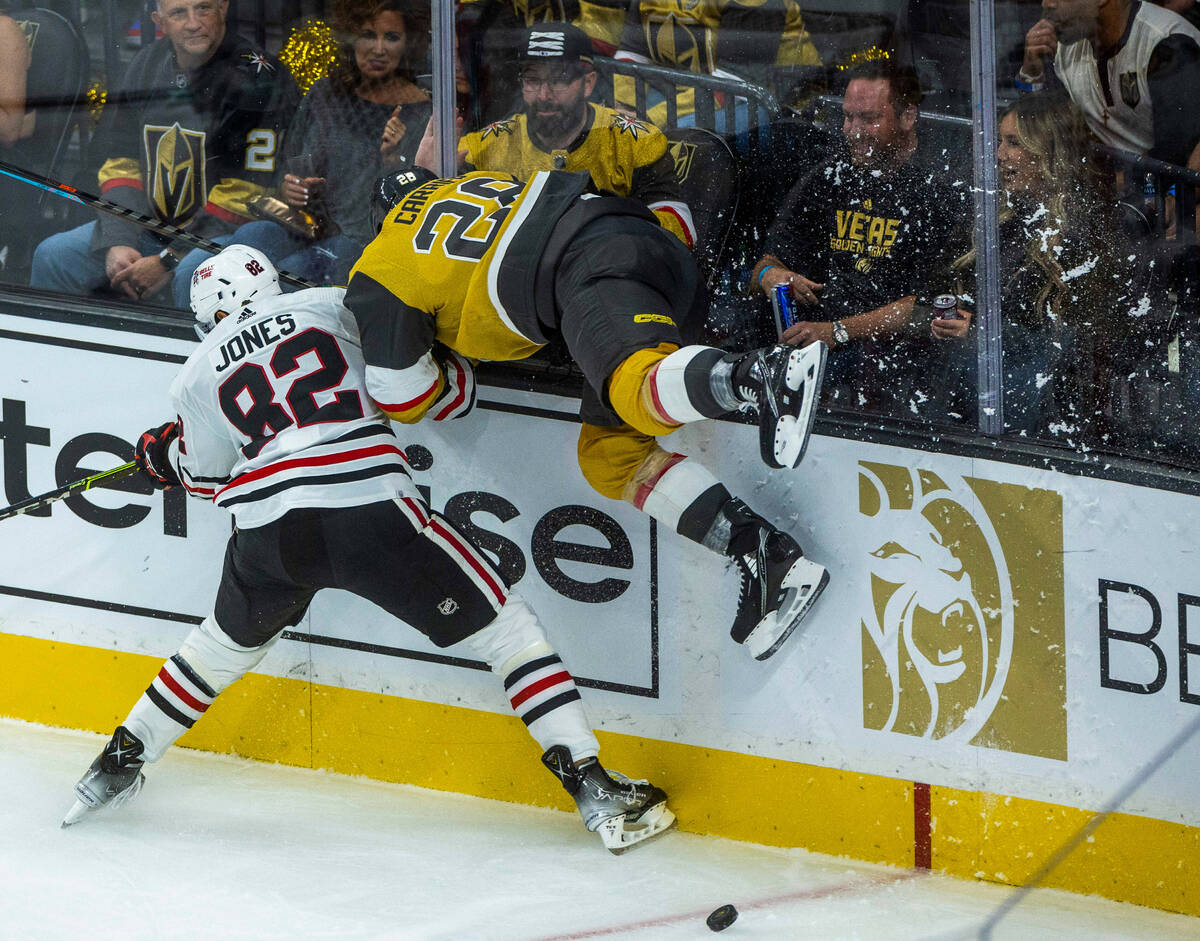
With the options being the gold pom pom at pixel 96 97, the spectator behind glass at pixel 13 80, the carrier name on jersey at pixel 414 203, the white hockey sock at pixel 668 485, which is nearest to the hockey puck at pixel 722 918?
the white hockey sock at pixel 668 485

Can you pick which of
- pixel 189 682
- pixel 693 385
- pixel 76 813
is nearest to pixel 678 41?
pixel 693 385

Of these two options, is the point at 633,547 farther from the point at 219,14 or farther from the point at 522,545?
the point at 219,14

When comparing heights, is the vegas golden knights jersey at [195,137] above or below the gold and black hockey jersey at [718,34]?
below

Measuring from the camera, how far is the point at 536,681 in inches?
109

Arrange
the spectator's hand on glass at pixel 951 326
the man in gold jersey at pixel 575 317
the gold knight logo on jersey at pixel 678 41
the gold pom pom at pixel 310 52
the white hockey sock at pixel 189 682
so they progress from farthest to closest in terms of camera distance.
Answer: the gold pom pom at pixel 310 52 < the white hockey sock at pixel 189 682 < the gold knight logo on jersey at pixel 678 41 < the spectator's hand on glass at pixel 951 326 < the man in gold jersey at pixel 575 317

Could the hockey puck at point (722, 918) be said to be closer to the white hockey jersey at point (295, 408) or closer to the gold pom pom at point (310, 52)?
the white hockey jersey at point (295, 408)

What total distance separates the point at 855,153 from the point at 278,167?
1241mm

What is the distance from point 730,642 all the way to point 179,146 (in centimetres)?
160

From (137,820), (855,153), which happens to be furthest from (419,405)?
(137,820)

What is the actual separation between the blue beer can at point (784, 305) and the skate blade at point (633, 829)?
0.95 meters

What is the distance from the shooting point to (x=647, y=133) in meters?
2.81

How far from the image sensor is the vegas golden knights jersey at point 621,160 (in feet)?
9.20

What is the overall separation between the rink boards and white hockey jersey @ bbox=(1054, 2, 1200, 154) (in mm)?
570

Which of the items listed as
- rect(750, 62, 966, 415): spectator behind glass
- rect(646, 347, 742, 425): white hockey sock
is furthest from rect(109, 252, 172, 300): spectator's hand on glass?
rect(646, 347, 742, 425): white hockey sock
